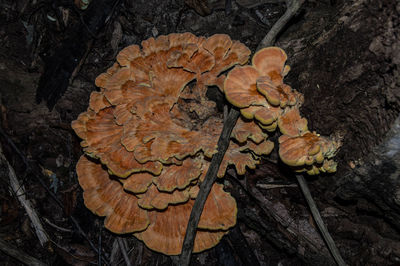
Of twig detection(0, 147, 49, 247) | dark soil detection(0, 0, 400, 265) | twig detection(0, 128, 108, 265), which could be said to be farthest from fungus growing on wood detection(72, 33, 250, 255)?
twig detection(0, 147, 49, 247)

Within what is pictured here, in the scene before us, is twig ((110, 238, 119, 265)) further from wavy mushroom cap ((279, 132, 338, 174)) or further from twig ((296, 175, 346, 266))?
wavy mushroom cap ((279, 132, 338, 174))

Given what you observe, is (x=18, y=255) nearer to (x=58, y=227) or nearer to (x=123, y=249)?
(x=58, y=227)

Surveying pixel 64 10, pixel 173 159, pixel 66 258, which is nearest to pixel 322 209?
pixel 173 159

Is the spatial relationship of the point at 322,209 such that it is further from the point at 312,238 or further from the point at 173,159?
the point at 173,159

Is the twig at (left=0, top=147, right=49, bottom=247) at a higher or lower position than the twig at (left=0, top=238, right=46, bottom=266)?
higher

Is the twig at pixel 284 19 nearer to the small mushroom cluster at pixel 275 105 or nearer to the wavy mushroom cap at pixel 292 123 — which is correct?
the small mushroom cluster at pixel 275 105

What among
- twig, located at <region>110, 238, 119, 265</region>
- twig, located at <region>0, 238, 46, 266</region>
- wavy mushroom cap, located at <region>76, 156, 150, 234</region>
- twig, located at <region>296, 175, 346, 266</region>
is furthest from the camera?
twig, located at <region>110, 238, 119, 265</region>

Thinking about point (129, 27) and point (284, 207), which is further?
point (129, 27)
